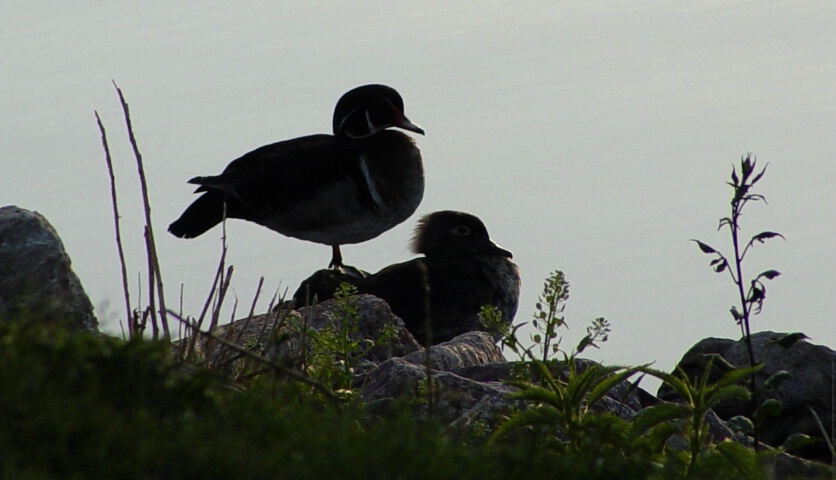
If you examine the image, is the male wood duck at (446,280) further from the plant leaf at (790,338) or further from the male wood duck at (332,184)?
the plant leaf at (790,338)

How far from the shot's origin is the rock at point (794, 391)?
728cm

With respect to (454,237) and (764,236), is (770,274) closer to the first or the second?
(764,236)

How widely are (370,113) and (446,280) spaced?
1.63 m

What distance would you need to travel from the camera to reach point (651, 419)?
14.2 feet

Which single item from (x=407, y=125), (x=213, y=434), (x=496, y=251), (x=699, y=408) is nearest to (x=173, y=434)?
(x=213, y=434)

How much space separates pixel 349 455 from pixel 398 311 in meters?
8.00

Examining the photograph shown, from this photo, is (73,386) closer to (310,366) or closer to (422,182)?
(310,366)

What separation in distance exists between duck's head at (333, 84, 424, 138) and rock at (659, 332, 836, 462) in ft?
15.9

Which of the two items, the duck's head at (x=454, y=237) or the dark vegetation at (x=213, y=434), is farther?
the duck's head at (x=454, y=237)

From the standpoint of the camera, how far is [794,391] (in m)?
7.49

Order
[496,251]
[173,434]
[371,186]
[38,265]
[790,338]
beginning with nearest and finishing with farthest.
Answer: [173,434] → [790,338] → [38,265] → [371,186] → [496,251]

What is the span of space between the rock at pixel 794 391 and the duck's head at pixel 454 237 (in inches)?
188

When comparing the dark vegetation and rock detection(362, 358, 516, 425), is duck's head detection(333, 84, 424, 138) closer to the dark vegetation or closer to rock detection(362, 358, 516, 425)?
rock detection(362, 358, 516, 425)

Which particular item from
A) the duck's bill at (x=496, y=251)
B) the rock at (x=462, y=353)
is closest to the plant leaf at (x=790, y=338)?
the rock at (x=462, y=353)
